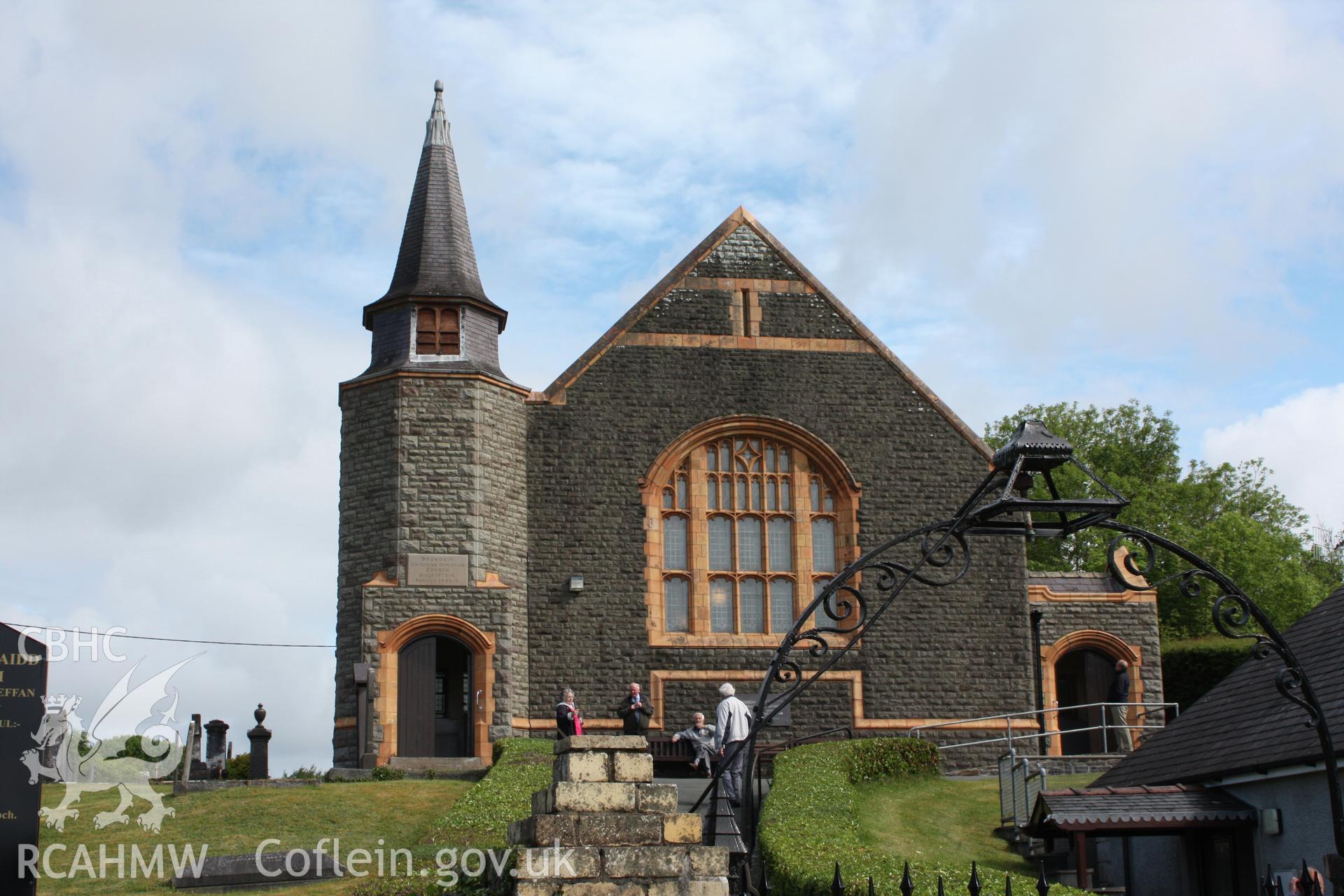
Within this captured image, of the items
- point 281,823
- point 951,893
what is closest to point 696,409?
point 281,823

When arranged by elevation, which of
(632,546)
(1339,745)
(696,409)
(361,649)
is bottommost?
(1339,745)

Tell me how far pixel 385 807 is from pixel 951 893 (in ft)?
30.9

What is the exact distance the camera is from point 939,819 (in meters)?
19.5

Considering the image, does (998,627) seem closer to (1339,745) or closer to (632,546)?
(632,546)

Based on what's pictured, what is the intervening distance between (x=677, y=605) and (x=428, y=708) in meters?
4.58

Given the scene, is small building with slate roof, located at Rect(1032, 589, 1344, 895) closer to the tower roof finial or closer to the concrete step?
the concrete step

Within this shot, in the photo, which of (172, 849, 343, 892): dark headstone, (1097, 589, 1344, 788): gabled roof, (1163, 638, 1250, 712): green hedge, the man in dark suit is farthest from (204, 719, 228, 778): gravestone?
(1163, 638, 1250, 712): green hedge

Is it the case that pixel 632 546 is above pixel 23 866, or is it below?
above

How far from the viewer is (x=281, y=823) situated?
56.0 ft

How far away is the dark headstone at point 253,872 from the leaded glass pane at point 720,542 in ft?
40.1

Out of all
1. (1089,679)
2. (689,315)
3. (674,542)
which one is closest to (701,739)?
(674,542)

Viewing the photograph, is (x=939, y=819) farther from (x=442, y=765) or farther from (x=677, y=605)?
(x=442, y=765)

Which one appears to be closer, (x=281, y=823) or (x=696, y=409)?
(x=281, y=823)

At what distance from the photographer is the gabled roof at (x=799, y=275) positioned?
26094 mm
